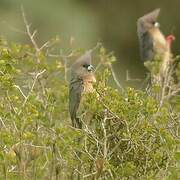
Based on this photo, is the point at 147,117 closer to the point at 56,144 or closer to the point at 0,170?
the point at 56,144

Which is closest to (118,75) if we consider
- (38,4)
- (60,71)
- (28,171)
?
(38,4)

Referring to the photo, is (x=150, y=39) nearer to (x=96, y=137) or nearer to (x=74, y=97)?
(x=74, y=97)

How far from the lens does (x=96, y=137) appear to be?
5148mm

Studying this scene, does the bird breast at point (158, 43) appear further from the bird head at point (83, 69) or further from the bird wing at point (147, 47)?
the bird head at point (83, 69)

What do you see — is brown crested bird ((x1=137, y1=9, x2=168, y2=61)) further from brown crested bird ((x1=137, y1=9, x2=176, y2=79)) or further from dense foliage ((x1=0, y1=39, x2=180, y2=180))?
dense foliage ((x1=0, y1=39, x2=180, y2=180))

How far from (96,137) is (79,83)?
956 millimetres

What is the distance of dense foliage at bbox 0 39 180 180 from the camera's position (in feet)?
16.5

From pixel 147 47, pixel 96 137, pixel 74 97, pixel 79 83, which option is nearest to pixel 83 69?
pixel 79 83

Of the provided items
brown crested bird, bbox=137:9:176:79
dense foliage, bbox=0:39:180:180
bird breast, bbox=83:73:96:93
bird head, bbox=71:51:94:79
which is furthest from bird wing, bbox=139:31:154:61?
dense foliage, bbox=0:39:180:180

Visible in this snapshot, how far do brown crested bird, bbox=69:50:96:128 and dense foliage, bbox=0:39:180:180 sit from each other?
0.39 metres

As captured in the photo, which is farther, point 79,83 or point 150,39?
point 150,39

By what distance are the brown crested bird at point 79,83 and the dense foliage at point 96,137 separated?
1.29ft

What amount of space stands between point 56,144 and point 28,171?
35 cm

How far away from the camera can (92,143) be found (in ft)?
17.2
